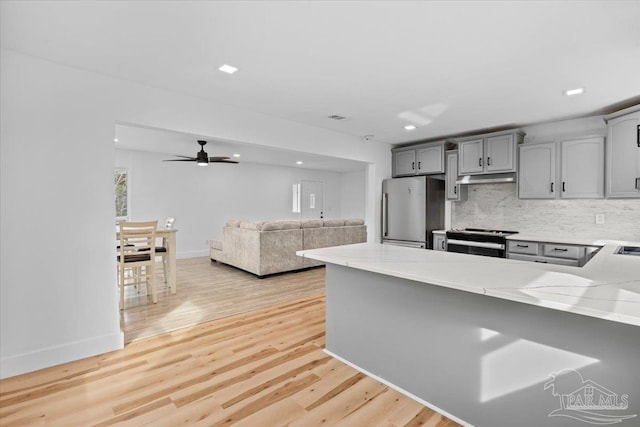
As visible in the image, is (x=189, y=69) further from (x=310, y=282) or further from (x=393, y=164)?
(x=393, y=164)

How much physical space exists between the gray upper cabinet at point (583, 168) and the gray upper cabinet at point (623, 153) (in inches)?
5.0

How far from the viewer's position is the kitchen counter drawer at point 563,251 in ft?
11.3

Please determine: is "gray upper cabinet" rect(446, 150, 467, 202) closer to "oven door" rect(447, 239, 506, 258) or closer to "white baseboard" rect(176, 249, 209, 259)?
"oven door" rect(447, 239, 506, 258)

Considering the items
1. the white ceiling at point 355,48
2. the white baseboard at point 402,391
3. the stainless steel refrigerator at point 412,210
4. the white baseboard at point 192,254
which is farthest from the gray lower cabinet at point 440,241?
the white baseboard at point 192,254

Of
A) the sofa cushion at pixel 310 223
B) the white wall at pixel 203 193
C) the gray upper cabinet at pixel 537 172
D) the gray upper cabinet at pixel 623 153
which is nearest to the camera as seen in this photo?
the gray upper cabinet at pixel 623 153

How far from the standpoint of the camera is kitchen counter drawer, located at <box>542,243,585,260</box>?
346cm

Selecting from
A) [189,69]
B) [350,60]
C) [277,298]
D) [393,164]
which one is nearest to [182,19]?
[189,69]

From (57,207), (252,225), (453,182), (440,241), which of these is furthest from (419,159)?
(57,207)

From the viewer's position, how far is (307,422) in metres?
1.81

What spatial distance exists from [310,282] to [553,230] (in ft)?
11.6

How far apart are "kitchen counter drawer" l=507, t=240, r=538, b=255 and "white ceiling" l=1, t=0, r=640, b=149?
5.36 feet

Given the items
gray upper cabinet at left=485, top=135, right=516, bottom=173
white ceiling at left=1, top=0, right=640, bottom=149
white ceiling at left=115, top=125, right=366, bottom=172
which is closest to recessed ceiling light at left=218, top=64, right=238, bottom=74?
white ceiling at left=1, top=0, right=640, bottom=149

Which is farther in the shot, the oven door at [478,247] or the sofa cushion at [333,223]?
the sofa cushion at [333,223]

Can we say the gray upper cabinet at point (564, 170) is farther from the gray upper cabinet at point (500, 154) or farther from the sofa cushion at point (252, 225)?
the sofa cushion at point (252, 225)
